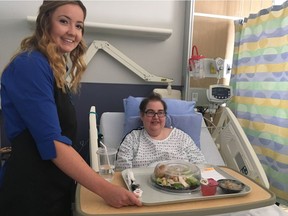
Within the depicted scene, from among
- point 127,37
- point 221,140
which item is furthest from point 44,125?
point 127,37

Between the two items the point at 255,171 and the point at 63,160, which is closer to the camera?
the point at 63,160

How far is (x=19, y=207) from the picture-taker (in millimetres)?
964

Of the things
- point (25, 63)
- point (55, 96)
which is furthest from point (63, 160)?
point (25, 63)

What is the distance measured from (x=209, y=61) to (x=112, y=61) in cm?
92

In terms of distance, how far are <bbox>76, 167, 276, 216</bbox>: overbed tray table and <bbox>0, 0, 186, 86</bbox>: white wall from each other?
5.08 ft

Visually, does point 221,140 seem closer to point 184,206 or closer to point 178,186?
point 178,186

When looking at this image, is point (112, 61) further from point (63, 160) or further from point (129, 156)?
point (63, 160)

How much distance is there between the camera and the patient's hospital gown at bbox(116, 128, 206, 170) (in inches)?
67.3

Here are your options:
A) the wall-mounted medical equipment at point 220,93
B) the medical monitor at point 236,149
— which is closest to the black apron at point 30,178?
the medical monitor at point 236,149

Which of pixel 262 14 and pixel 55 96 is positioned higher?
pixel 262 14

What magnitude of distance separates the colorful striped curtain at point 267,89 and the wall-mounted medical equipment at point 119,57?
824mm

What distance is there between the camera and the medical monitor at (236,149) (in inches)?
61.7

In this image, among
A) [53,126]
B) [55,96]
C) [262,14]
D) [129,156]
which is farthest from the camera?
[262,14]

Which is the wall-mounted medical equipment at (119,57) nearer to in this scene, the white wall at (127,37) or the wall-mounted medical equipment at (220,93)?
the white wall at (127,37)
